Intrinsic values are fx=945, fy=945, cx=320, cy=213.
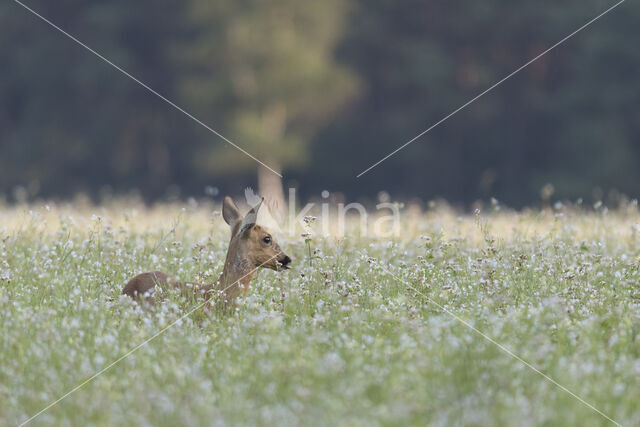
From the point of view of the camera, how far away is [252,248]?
8.29m

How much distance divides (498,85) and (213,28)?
12036 millimetres

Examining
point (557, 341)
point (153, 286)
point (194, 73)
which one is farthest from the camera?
point (194, 73)

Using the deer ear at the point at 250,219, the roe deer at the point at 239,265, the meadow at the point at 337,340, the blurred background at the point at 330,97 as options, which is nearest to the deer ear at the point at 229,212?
the roe deer at the point at 239,265

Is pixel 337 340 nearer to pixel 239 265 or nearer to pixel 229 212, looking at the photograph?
pixel 239 265

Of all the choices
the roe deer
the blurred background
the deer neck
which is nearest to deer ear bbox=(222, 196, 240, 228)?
the roe deer

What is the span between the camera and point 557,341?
6809 mm

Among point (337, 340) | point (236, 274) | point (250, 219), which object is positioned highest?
point (250, 219)

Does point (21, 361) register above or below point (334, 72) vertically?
below

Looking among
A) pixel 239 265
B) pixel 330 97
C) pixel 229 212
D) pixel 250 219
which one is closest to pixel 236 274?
pixel 239 265

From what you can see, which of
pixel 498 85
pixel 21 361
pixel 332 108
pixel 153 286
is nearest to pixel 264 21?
pixel 332 108

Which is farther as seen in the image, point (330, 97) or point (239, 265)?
point (330, 97)

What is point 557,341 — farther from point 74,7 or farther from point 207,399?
point 74,7

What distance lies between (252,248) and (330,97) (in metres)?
25.2

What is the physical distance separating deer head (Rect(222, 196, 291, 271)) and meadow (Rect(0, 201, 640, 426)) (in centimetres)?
26
